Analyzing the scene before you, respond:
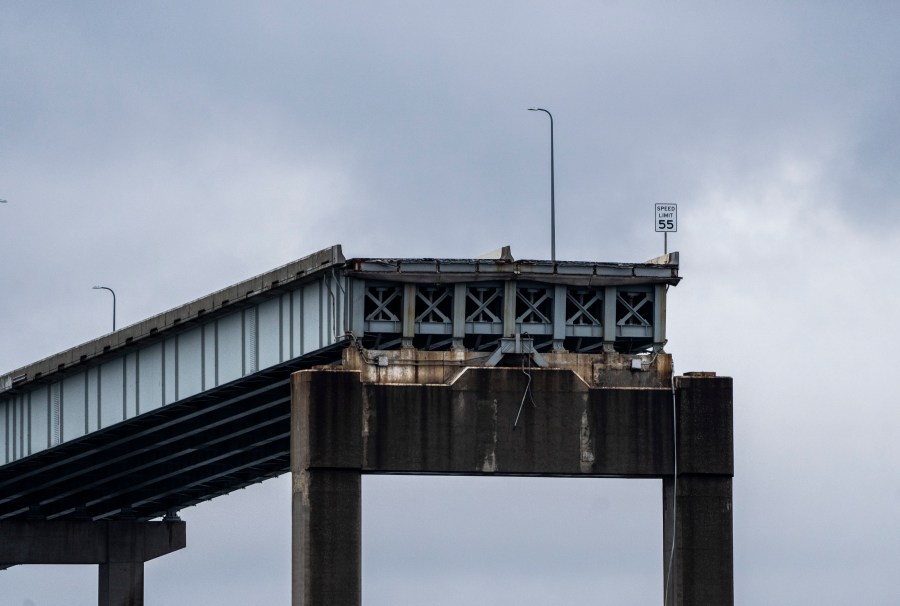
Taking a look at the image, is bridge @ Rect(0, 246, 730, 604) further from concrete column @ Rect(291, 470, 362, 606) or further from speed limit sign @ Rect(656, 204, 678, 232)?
concrete column @ Rect(291, 470, 362, 606)

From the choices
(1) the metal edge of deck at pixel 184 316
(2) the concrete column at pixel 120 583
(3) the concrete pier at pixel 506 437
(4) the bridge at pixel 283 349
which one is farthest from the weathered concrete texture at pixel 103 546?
(3) the concrete pier at pixel 506 437

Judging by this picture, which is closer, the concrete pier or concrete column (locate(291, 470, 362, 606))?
concrete column (locate(291, 470, 362, 606))

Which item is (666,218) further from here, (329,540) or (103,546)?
(103,546)

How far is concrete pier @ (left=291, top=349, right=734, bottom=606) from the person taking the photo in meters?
75.4

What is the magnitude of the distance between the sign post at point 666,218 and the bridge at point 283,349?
0.86m

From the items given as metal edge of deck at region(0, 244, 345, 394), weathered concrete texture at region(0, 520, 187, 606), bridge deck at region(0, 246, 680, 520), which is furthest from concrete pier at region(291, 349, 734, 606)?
weathered concrete texture at region(0, 520, 187, 606)

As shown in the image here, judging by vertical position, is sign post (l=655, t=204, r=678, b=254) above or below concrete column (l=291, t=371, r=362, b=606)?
above

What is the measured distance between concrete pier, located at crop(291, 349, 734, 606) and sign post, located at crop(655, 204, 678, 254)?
392 cm

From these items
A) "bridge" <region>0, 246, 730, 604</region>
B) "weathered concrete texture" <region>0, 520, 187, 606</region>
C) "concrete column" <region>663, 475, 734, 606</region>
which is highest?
"bridge" <region>0, 246, 730, 604</region>

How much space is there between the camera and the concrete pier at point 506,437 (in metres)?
75.4

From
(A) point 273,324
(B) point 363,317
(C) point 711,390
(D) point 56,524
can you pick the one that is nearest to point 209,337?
(A) point 273,324

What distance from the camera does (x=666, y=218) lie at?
79.6 metres

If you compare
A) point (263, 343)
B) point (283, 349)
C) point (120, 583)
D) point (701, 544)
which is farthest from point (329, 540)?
point (120, 583)

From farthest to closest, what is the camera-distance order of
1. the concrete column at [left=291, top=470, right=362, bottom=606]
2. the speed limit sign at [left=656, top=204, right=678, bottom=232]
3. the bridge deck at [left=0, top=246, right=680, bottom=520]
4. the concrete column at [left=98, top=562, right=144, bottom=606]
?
the concrete column at [left=98, top=562, right=144, bottom=606], the speed limit sign at [left=656, top=204, right=678, bottom=232], the bridge deck at [left=0, top=246, right=680, bottom=520], the concrete column at [left=291, top=470, right=362, bottom=606]
